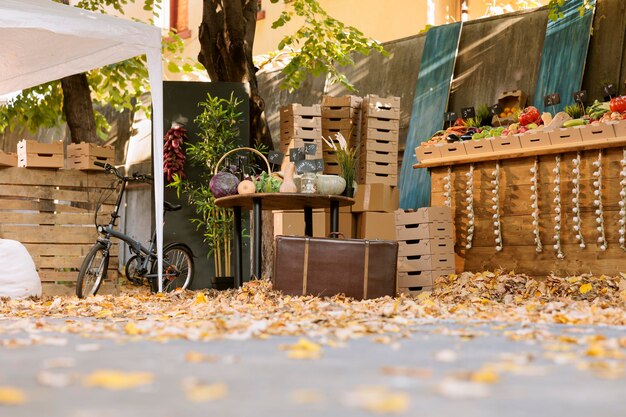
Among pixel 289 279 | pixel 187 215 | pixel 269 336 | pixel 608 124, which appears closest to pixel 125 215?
pixel 187 215

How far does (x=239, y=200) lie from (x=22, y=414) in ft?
16.7

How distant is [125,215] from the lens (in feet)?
39.3

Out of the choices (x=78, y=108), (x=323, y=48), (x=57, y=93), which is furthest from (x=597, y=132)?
(x=57, y=93)

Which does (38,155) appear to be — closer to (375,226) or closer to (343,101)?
(343,101)

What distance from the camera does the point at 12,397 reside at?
2.00 metres

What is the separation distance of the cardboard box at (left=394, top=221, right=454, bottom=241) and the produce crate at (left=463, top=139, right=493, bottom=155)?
60 cm

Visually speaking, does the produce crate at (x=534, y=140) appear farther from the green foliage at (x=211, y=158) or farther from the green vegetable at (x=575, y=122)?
the green foliage at (x=211, y=158)

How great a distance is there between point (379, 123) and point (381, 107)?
16cm

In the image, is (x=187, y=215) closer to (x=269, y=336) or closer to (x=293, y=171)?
(x=293, y=171)

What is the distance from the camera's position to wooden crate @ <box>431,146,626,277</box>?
649cm

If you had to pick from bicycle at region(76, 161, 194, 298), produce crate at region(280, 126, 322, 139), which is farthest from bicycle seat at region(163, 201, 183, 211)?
produce crate at region(280, 126, 322, 139)

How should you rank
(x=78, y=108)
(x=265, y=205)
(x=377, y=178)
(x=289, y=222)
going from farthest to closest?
(x=78, y=108) → (x=377, y=178) → (x=289, y=222) → (x=265, y=205)

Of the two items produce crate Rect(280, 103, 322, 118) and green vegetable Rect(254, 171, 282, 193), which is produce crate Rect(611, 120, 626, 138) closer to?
green vegetable Rect(254, 171, 282, 193)

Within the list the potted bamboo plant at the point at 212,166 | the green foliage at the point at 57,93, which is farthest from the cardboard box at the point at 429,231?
the green foliage at the point at 57,93
